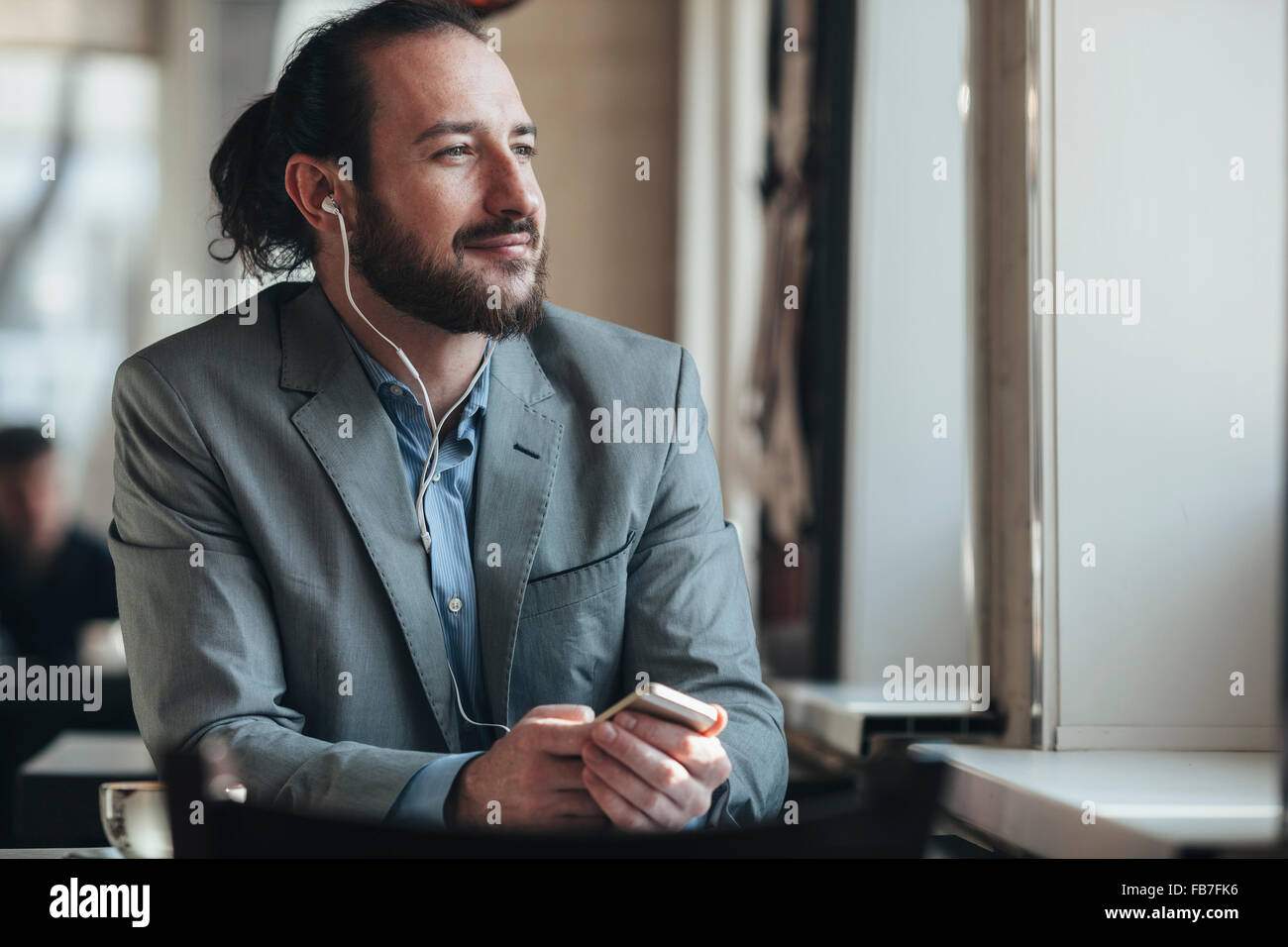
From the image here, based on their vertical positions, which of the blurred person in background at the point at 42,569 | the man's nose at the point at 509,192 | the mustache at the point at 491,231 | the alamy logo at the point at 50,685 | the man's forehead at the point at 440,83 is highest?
the man's forehead at the point at 440,83

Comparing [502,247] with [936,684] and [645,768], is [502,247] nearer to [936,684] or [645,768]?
[645,768]

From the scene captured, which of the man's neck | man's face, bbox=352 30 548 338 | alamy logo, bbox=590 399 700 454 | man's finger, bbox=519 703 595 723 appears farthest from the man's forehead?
man's finger, bbox=519 703 595 723

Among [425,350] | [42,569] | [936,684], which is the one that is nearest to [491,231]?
[425,350]

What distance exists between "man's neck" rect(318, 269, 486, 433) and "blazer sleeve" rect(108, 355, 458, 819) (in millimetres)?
231

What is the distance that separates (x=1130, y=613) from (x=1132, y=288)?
1.25ft

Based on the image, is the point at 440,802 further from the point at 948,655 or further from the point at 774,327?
the point at 774,327

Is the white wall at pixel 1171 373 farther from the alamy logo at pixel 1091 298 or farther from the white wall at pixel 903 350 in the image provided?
the white wall at pixel 903 350

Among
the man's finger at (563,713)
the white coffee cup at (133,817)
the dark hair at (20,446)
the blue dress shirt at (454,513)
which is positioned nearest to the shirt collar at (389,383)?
the blue dress shirt at (454,513)

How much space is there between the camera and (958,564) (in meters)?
1.91

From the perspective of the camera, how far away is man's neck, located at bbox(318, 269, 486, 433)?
1.29 metres

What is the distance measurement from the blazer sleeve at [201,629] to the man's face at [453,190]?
11.5 inches

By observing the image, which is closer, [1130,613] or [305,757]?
[305,757]
